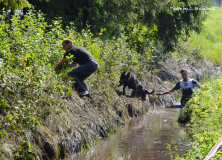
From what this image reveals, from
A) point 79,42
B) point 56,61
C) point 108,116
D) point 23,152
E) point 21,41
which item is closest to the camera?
point 23,152

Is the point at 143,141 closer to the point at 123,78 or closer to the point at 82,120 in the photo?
the point at 82,120

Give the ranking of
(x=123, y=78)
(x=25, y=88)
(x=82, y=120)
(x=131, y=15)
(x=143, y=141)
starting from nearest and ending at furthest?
(x=25, y=88) → (x=82, y=120) → (x=143, y=141) → (x=123, y=78) → (x=131, y=15)

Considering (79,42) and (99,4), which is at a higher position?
(99,4)

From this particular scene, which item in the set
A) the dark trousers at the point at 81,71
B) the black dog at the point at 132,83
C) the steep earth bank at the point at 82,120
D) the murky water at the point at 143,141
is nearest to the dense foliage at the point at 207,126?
the murky water at the point at 143,141

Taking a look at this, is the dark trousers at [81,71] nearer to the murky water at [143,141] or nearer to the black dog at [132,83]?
the murky water at [143,141]

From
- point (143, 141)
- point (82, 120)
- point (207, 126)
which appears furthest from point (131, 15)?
point (207, 126)

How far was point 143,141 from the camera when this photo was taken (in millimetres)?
9453

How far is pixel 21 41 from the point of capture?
25.4 feet

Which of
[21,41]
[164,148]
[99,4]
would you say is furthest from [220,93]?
[99,4]

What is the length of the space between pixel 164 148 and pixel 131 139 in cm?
127

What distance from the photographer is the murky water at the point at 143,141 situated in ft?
26.2

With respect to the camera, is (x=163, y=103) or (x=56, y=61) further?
(x=163, y=103)

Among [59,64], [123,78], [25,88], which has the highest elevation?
[59,64]

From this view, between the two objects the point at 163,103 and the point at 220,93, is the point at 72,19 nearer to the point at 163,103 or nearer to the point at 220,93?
the point at 163,103
